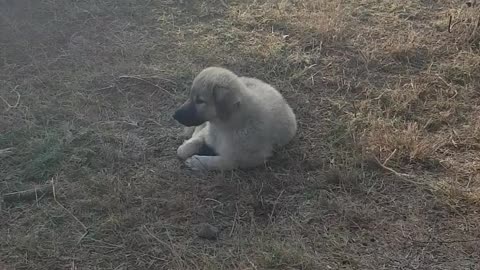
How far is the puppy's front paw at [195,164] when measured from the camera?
453cm

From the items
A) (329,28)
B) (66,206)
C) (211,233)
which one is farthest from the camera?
(329,28)

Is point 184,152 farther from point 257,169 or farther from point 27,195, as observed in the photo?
point 27,195

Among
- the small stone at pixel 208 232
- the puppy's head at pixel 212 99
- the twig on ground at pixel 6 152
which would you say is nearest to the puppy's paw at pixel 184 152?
the puppy's head at pixel 212 99

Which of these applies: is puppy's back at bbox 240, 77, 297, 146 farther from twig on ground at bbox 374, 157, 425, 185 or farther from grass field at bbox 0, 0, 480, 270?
twig on ground at bbox 374, 157, 425, 185

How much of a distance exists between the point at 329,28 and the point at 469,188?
2.49 m

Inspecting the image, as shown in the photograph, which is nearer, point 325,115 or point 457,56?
point 325,115

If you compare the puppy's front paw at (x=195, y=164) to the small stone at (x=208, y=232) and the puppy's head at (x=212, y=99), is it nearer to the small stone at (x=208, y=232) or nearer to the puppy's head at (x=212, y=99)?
the puppy's head at (x=212, y=99)

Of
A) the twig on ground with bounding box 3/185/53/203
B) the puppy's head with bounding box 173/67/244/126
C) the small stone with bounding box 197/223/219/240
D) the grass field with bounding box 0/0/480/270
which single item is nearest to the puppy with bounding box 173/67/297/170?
the puppy's head with bounding box 173/67/244/126

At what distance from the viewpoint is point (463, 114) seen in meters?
5.11

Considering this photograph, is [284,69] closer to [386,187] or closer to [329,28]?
[329,28]

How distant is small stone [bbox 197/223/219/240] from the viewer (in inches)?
154

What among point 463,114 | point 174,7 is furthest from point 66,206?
point 174,7

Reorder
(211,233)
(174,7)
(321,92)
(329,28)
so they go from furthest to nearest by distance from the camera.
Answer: (174,7)
(329,28)
(321,92)
(211,233)

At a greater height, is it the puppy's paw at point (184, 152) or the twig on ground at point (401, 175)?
the twig on ground at point (401, 175)
